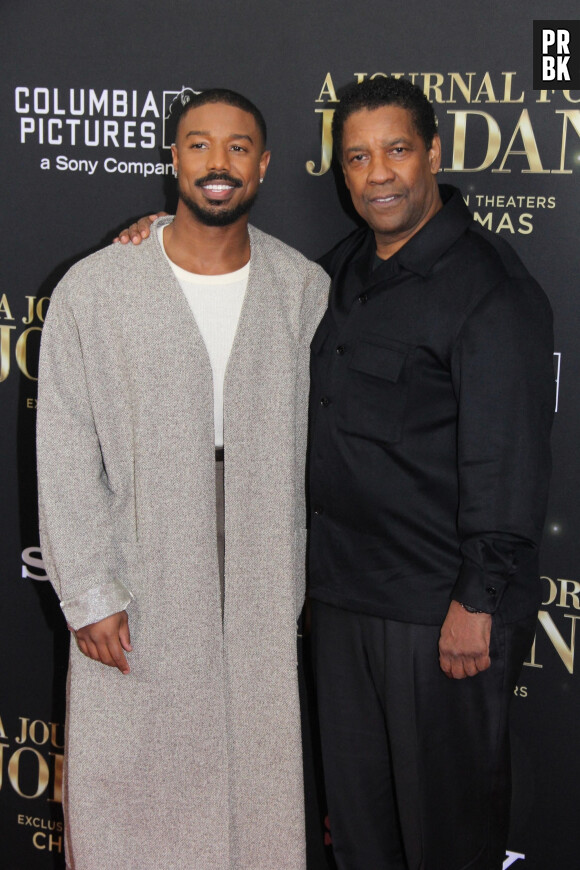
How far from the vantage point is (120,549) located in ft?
6.47

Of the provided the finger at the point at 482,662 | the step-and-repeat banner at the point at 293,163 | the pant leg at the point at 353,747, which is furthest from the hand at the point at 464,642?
the step-and-repeat banner at the point at 293,163

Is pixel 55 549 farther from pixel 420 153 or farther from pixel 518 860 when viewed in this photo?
pixel 518 860

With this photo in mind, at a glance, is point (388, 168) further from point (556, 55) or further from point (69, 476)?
point (69, 476)

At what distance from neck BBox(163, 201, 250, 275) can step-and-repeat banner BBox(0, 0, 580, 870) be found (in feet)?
1.28

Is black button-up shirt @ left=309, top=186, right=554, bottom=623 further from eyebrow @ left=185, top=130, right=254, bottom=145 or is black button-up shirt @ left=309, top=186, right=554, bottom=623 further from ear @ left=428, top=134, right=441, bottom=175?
eyebrow @ left=185, top=130, right=254, bottom=145

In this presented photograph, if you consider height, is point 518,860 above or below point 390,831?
below

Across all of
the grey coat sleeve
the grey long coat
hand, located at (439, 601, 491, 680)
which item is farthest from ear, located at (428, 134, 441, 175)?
hand, located at (439, 601, 491, 680)

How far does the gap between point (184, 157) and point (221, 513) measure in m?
0.72

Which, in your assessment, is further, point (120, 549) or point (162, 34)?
point (162, 34)

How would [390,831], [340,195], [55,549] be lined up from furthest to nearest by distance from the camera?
[340,195]
[390,831]
[55,549]

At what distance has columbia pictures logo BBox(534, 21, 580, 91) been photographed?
2092 millimetres

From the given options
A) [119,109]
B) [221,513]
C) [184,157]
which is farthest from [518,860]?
[119,109]

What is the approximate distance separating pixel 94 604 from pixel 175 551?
185mm

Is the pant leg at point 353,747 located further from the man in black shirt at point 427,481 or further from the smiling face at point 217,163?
the smiling face at point 217,163
